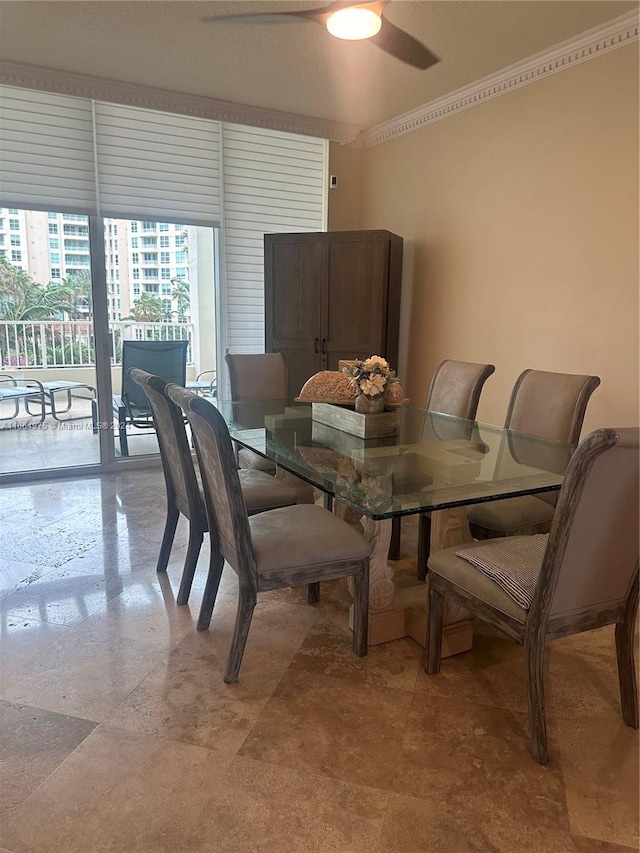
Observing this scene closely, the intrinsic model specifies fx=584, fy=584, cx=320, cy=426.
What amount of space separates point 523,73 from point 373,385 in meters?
2.38

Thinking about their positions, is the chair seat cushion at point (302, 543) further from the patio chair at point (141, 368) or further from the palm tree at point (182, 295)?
the palm tree at point (182, 295)

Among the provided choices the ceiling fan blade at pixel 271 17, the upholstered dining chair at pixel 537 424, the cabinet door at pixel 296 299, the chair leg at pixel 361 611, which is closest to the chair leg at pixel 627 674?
the upholstered dining chair at pixel 537 424

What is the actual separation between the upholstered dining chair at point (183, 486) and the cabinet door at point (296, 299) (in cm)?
190

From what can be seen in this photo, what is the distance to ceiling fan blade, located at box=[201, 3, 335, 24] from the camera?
2.77m

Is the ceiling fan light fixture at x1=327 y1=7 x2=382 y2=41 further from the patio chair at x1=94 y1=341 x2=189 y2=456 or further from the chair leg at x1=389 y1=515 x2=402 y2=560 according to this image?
the patio chair at x1=94 y1=341 x2=189 y2=456

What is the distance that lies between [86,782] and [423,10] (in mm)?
3506

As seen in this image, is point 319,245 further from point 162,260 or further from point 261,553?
point 261,553

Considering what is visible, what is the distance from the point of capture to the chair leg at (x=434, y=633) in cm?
204

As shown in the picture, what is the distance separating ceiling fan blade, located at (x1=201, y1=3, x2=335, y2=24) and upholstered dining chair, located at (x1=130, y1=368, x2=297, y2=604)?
1836 millimetres

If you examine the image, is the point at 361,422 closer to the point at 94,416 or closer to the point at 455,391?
the point at 455,391

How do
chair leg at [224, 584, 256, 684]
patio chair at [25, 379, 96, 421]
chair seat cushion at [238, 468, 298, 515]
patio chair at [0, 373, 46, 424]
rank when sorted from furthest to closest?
patio chair at [25, 379, 96, 421] → patio chair at [0, 373, 46, 424] → chair seat cushion at [238, 468, 298, 515] → chair leg at [224, 584, 256, 684]

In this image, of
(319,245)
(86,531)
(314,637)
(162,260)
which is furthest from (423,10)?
(86,531)

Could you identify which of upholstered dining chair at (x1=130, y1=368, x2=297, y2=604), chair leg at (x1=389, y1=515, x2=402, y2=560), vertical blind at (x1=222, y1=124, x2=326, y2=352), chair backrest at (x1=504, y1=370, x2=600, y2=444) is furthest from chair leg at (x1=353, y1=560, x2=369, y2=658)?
vertical blind at (x1=222, y1=124, x2=326, y2=352)

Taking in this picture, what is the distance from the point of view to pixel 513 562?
6.02ft
